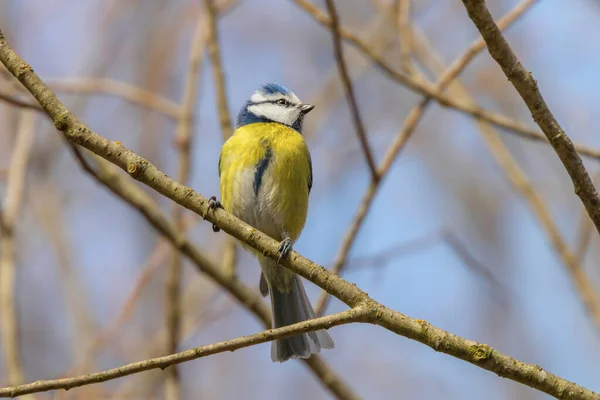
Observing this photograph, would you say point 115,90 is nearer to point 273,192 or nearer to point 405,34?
point 273,192

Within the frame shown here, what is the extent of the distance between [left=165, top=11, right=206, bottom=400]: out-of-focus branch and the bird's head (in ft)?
1.32

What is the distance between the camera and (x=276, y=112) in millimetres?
4484

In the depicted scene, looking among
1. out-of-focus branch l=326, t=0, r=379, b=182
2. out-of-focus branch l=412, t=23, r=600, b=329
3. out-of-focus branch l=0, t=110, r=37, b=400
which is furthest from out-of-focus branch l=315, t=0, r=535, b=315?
out-of-focus branch l=0, t=110, r=37, b=400

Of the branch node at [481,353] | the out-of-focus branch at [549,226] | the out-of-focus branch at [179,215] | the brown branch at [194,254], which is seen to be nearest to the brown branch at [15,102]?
the brown branch at [194,254]

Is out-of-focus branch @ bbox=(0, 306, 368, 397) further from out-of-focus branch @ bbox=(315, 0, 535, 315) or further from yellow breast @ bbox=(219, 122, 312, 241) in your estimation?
yellow breast @ bbox=(219, 122, 312, 241)

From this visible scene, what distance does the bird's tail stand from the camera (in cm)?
318

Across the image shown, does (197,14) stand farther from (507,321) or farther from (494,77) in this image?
(507,321)

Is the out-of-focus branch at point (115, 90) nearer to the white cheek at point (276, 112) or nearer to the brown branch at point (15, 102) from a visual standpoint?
the white cheek at point (276, 112)

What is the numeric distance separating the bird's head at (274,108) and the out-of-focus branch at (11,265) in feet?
4.28

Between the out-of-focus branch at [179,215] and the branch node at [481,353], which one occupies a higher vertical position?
the out-of-focus branch at [179,215]

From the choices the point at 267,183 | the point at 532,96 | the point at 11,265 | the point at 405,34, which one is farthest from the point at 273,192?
the point at 532,96

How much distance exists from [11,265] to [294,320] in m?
1.49

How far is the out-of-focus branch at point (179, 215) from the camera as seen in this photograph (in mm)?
3574

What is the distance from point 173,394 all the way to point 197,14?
13.5 ft
